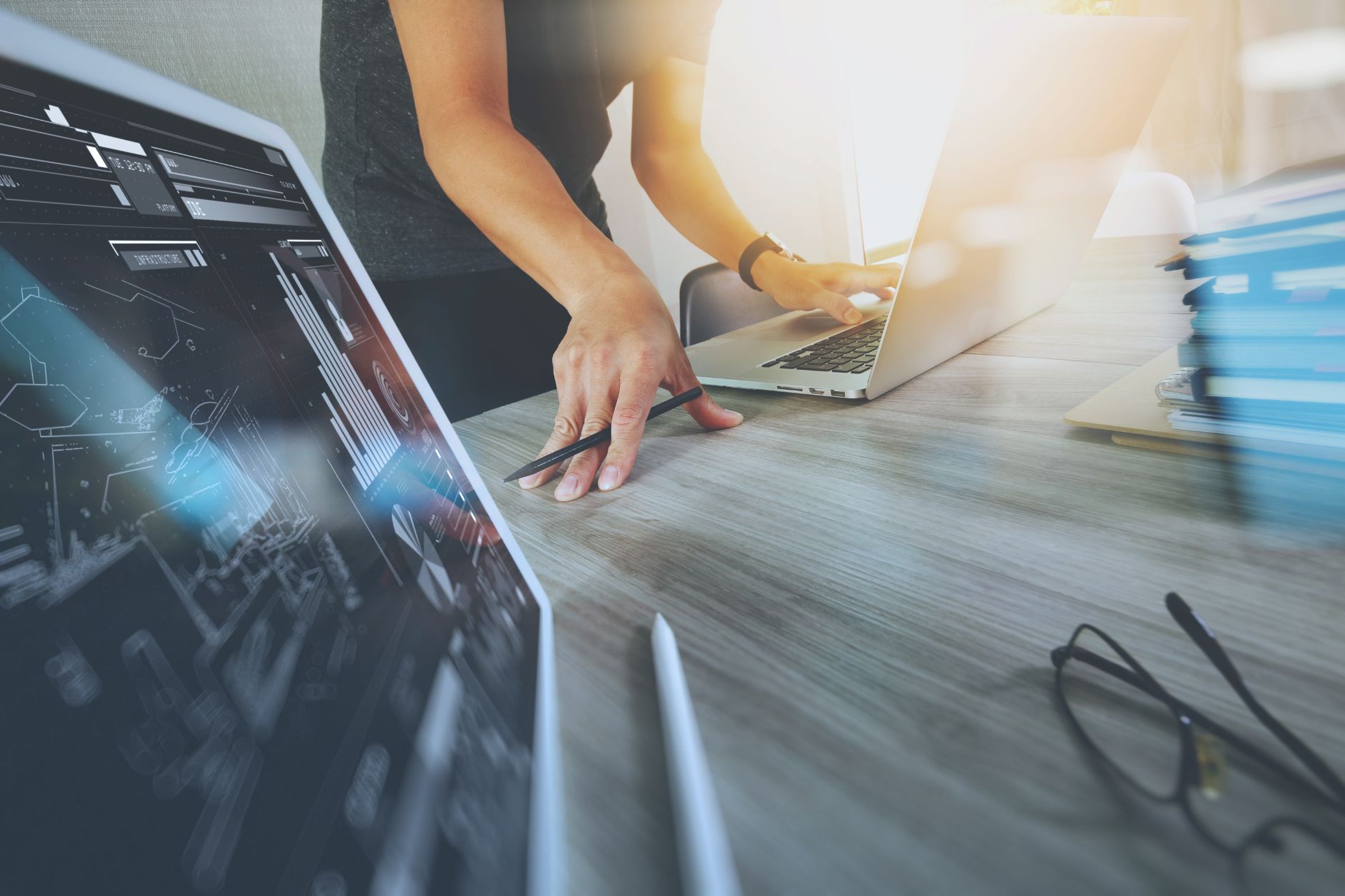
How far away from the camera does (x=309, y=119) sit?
157 cm

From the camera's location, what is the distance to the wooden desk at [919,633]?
0.67 ft

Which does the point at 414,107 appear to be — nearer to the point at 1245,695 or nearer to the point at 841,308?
the point at 841,308

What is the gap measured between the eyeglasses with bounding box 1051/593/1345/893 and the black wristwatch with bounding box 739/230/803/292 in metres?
0.95

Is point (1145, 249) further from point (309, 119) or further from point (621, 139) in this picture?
point (621, 139)

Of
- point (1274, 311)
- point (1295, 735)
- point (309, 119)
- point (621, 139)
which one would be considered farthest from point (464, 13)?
point (621, 139)

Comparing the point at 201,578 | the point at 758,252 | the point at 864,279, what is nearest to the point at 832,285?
the point at 864,279

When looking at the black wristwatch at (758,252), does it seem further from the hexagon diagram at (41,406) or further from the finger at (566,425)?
the hexagon diagram at (41,406)

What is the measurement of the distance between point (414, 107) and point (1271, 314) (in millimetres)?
1146

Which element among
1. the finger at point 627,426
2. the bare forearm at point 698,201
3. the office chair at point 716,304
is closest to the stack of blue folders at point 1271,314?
the finger at point 627,426

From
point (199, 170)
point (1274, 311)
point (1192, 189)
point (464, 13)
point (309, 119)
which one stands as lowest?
point (1192, 189)

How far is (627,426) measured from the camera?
22.6 inches

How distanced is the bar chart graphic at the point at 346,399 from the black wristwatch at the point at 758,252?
3.12 feet

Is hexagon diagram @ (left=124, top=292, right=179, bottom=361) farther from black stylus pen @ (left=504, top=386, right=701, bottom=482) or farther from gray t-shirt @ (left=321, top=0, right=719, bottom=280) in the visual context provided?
gray t-shirt @ (left=321, top=0, right=719, bottom=280)

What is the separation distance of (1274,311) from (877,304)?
0.69 metres
